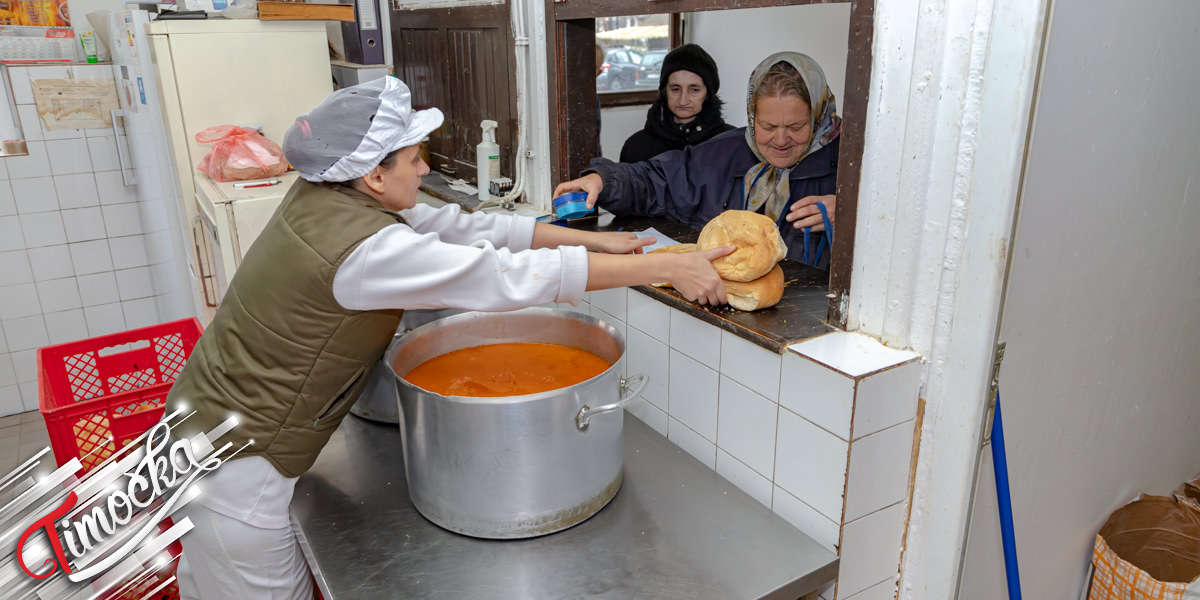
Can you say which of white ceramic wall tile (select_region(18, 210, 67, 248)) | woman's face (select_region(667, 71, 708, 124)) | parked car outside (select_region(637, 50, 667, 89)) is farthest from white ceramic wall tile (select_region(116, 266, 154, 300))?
woman's face (select_region(667, 71, 708, 124))

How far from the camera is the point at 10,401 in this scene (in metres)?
3.80

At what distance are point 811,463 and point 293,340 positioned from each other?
911 millimetres

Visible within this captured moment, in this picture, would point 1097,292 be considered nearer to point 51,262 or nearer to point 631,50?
point 631,50

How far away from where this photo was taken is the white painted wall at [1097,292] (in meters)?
1.16

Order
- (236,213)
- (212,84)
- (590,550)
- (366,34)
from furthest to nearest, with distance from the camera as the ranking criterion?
(366,34) < (212,84) < (236,213) < (590,550)

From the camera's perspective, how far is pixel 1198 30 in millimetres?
1293

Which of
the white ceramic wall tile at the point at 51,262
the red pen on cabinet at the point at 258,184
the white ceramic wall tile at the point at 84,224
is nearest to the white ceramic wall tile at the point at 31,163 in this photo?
the white ceramic wall tile at the point at 84,224

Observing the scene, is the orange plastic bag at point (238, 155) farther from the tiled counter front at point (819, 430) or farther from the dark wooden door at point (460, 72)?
the tiled counter front at point (819, 430)

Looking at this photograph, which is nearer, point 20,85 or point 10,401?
point 20,85

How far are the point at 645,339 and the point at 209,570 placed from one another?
956 millimetres

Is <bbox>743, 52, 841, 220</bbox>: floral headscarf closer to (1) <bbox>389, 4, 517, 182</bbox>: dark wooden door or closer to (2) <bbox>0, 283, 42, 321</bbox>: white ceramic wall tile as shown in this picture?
(1) <bbox>389, 4, 517, 182</bbox>: dark wooden door

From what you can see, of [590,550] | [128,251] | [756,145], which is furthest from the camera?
[128,251]

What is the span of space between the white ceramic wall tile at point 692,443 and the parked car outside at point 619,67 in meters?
2.72

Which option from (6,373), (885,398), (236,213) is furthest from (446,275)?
(6,373)
